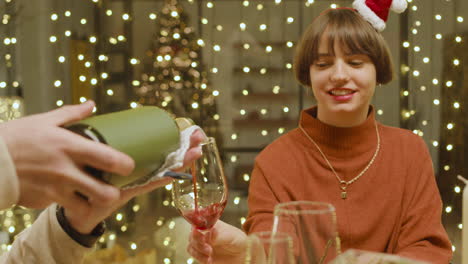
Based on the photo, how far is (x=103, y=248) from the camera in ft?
9.61

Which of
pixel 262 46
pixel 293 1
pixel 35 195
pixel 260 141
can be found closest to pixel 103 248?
pixel 260 141

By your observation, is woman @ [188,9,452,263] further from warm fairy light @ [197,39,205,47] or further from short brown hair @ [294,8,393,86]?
warm fairy light @ [197,39,205,47]

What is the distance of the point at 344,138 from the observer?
4.42ft

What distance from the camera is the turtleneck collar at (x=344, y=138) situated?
1.35 meters

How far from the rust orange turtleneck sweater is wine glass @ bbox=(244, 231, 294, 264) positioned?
25.2 inches

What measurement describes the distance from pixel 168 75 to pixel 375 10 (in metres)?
1.77

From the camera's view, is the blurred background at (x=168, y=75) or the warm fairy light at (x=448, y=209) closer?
the warm fairy light at (x=448, y=209)

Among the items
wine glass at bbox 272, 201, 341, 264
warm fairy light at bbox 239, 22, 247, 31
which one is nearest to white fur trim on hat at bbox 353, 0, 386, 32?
wine glass at bbox 272, 201, 341, 264

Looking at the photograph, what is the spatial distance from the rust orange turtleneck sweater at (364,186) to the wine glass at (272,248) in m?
0.64

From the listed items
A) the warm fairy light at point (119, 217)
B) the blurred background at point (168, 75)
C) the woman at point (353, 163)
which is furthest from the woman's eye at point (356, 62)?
the warm fairy light at point (119, 217)

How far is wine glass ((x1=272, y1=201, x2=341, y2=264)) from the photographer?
0.53m

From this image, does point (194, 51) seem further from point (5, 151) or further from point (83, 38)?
point (5, 151)

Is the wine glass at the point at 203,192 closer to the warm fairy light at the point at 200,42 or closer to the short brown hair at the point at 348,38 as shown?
the short brown hair at the point at 348,38

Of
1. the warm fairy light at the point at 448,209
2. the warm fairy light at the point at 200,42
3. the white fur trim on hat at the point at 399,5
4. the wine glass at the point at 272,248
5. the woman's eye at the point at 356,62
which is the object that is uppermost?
the white fur trim on hat at the point at 399,5
